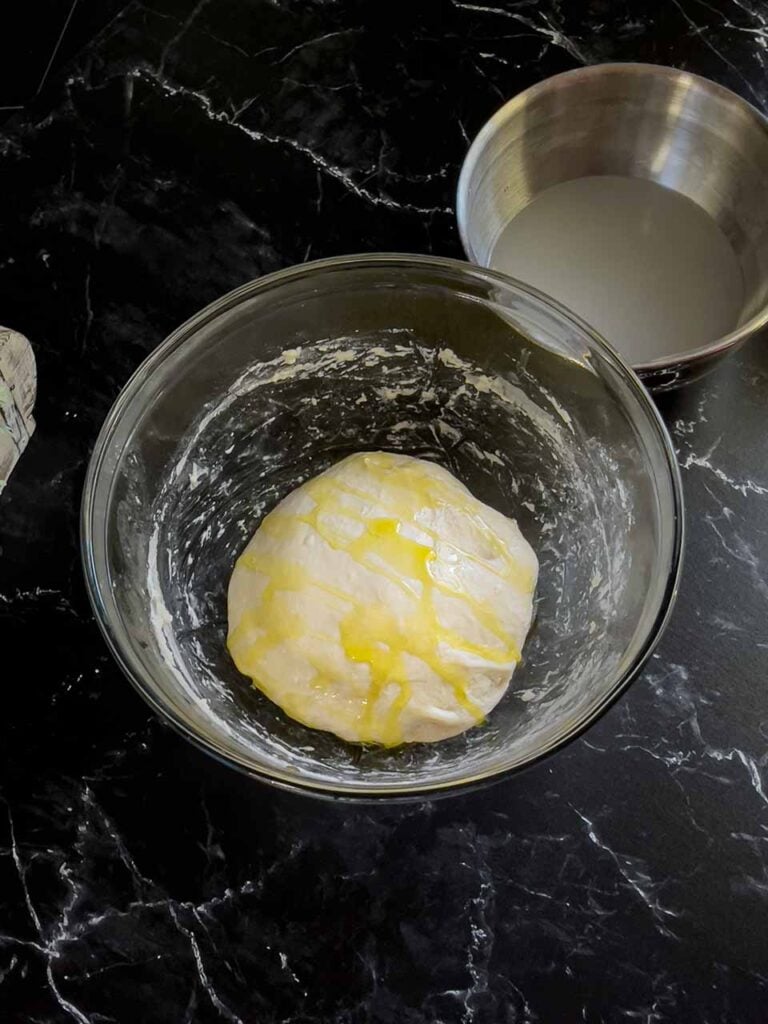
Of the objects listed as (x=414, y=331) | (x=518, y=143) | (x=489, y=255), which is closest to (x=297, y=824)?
(x=414, y=331)

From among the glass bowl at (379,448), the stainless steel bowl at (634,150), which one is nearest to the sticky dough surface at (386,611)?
the glass bowl at (379,448)

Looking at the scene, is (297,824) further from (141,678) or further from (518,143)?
(518,143)

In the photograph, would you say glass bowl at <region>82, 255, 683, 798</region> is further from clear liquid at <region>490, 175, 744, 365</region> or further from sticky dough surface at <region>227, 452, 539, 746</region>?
clear liquid at <region>490, 175, 744, 365</region>

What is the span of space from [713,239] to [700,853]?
2.03 ft

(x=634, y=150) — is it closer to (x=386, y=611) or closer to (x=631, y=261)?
(x=631, y=261)

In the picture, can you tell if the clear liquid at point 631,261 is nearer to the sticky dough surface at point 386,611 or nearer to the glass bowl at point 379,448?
the glass bowl at point 379,448

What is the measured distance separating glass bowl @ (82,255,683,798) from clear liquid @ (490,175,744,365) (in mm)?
152

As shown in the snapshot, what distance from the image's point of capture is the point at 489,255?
1196 millimetres

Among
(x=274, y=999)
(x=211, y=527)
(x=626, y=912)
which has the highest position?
(x=211, y=527)

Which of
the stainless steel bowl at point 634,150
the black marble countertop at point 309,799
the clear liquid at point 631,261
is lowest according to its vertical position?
the black marble countertop at point 309,799

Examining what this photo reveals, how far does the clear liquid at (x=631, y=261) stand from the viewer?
118cm

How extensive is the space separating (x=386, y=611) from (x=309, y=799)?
0.69ft

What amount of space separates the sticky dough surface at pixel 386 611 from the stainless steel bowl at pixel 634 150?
0.24 metres

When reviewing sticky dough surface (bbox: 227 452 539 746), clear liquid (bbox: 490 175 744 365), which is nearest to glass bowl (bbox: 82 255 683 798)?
sticky dough surface (bbox: 227 452 539 746)
